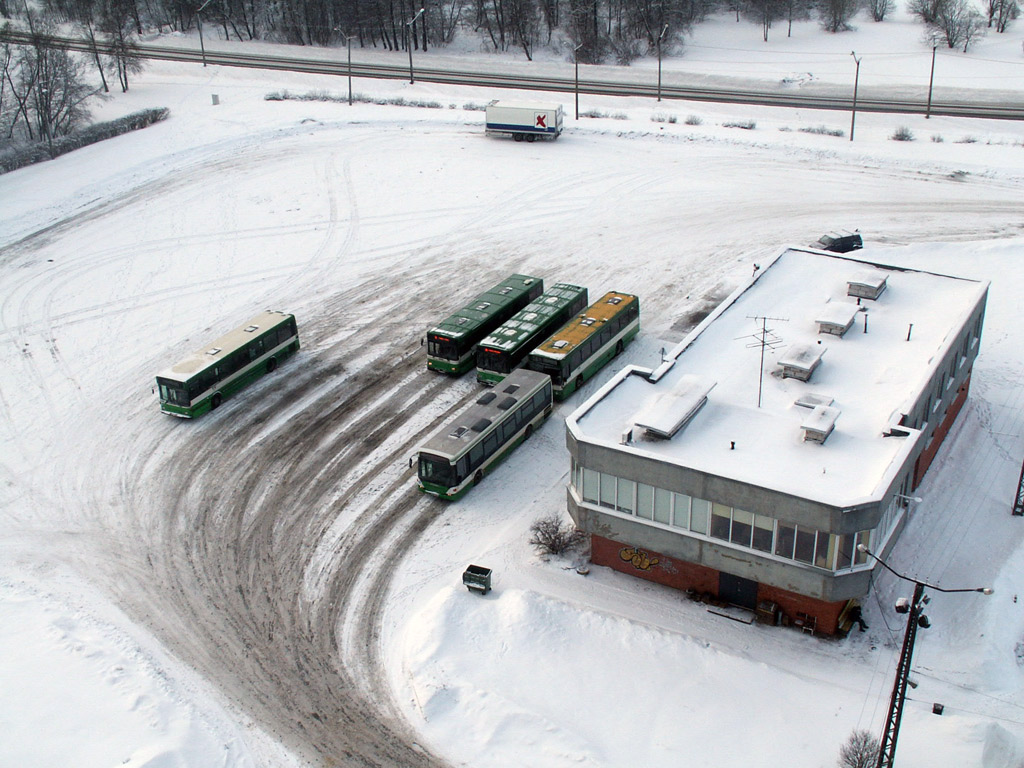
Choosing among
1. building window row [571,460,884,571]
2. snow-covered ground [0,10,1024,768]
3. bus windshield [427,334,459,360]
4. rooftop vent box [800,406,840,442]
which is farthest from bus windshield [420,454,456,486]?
rooftop vent box [800,406,840,442]

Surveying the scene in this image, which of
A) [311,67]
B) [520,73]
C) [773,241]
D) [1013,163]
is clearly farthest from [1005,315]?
[311,67]

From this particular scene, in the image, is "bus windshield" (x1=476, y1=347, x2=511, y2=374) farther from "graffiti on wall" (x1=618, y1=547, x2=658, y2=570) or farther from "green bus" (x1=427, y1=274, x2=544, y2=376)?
"graffiti on wall" (x1=618, y1=547, x2=658, y2=570)

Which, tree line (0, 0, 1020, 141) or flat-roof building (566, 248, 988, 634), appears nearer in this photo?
flat-roof building (566, 248, 988, 634)

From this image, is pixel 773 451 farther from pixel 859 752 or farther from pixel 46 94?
pixel 46 94

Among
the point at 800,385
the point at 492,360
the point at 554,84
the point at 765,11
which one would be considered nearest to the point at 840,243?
the point at 800,385

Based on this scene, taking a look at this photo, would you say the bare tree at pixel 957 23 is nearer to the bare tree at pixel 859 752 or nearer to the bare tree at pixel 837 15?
the bare tree at pixel 837 15

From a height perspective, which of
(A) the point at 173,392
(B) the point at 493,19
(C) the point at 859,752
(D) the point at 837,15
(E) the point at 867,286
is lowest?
(C) the point at 859,752
